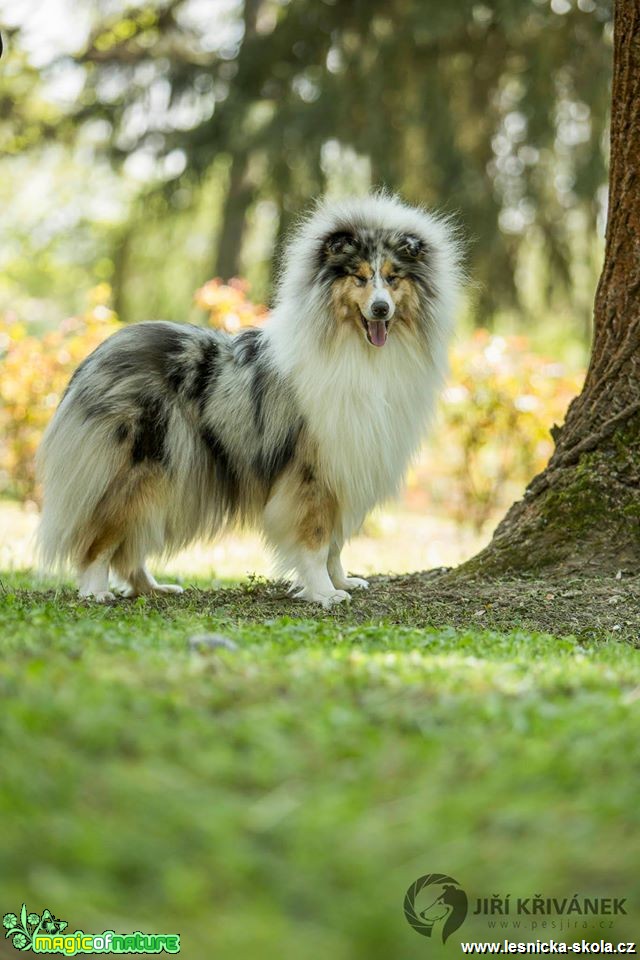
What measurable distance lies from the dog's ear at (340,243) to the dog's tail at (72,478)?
1.25 meters

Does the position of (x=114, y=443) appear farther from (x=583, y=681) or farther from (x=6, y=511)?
(x=6, y=511)

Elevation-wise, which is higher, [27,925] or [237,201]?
[237,201]

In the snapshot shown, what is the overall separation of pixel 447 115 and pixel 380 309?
750 cm

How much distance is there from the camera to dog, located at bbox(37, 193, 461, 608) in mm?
4680

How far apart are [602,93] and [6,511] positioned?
7.31 meters

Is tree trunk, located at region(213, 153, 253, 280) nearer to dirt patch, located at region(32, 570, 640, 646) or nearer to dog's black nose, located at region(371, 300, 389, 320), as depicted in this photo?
dog's black nose, located at region(371, 300, 389, 320)

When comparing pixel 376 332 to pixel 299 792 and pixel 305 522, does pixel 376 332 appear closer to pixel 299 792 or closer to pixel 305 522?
pixel 305 522

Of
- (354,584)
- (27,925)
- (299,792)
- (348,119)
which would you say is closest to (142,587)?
(354,584)

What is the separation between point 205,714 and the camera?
238 centimetres

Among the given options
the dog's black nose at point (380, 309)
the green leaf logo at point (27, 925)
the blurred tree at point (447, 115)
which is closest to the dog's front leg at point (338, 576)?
the dog's black nose at point (380, 309)

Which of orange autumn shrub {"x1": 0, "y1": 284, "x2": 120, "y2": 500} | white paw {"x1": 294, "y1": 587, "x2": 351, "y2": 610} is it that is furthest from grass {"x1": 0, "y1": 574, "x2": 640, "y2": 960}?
orange autumn shrub {"x1": 0, "y1": 284, "x2": 120, "y2": 500}

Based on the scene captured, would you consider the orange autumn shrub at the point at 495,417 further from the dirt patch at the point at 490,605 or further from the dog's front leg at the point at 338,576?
the dirt patch at the point at 490,605

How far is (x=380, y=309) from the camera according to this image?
185 inches

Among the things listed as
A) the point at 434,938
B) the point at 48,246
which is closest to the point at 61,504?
the point at 434,938
